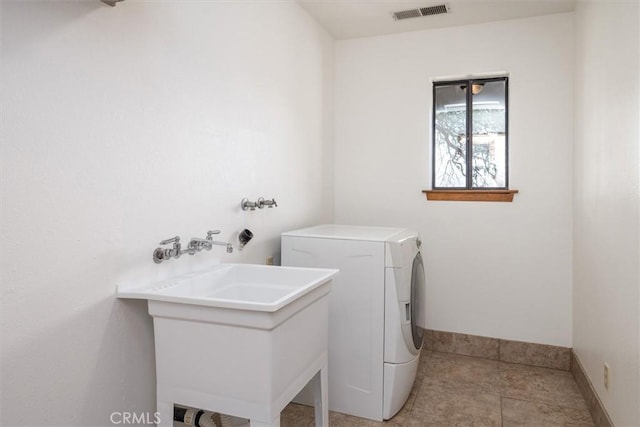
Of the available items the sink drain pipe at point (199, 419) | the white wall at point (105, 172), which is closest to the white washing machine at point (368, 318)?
the white wall at point (105, 172)

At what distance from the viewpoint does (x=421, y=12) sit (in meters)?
2.79

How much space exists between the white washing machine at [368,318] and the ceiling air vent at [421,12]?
156cm

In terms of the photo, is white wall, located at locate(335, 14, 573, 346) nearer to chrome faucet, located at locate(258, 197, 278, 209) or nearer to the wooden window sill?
the wooden window sill

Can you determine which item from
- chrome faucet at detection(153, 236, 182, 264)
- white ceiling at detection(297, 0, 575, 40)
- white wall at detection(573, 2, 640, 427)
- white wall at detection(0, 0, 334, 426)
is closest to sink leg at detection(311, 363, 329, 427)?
white wall at detection(0, 0, 334, 426)

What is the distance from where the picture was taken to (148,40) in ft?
4.98

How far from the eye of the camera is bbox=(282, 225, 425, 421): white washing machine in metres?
2.13

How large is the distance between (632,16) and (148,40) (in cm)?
185

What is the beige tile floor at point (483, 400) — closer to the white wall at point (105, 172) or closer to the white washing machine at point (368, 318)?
the white washing machine at point (368, 318)

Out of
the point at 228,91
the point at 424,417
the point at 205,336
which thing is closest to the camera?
the point at 205,336

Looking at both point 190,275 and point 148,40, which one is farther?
point 190,275

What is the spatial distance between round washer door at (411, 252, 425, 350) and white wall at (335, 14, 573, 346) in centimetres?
71

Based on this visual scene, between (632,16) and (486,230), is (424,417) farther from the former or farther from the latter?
(632,16)

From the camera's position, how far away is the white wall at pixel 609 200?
1585mm

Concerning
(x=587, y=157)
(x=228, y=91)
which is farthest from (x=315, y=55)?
(x=587, y=157)
